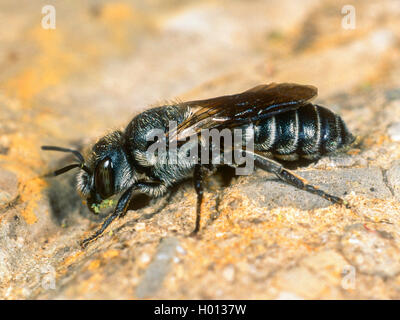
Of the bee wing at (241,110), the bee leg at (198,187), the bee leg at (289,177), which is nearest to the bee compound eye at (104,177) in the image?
the bee wing at (241,110)

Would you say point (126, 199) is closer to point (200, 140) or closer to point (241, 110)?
point (200, 140)

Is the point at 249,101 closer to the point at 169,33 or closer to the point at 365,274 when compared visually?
the point at 365,274

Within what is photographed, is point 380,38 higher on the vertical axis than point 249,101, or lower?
higher

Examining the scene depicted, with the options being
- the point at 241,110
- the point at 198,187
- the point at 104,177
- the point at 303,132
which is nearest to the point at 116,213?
the point at 104,177

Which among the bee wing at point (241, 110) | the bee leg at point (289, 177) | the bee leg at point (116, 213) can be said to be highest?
the bee wing at point (241, 110)

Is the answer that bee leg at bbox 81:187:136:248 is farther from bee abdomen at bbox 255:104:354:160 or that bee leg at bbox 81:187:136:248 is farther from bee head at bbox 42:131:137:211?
bee abdomen at bbox 255:104:354:160

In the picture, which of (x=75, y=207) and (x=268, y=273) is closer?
(x=268, y=273)

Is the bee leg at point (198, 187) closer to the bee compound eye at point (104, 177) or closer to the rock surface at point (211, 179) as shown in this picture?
the rock surface at point (211, 179)

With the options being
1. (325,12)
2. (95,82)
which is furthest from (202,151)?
(325,12)
